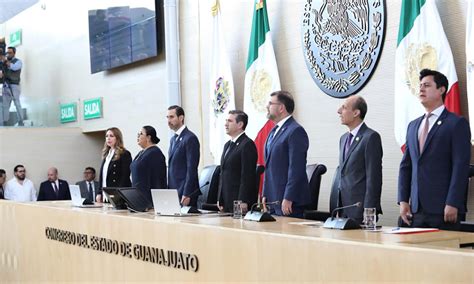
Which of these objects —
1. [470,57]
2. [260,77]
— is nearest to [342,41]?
[260,77]

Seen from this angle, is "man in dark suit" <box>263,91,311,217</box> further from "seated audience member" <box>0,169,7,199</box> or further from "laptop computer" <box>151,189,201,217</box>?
"seated audience member" <box>0,169,7,199</box>

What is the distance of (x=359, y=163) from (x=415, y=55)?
60.7 inches

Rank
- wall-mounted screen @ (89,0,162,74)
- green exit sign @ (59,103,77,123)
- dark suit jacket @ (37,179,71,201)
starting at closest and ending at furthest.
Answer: wall-mounted screen @ (89,0,162,74), dark suit jacket @ (37,179,71,201), green exit sign @ (59,103,77,123)

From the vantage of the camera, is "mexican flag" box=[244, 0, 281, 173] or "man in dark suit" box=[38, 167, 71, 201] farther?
"man in dark suit" box=[38, 167, 71, 201]

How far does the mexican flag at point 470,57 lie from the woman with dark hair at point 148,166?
2.46 metres

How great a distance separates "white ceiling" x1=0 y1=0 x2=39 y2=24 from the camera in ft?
43.9

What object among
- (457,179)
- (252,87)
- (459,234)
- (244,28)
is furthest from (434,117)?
(244,28)

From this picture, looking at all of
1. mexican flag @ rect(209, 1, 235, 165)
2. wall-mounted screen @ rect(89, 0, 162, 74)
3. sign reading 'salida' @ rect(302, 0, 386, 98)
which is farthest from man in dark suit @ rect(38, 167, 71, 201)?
sign reading 'salida' @ rect(302, 0, 386, 98)

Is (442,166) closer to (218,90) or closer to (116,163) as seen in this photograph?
(116,163)

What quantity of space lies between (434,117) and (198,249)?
59.8 inches

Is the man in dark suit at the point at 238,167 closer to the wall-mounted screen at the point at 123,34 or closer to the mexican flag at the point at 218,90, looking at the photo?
the mexican flag at the point at 218,90

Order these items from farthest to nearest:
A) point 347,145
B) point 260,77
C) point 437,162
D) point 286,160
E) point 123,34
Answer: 1. point 123,34
2. point 260,77
3. point 286,160
4. point 347,145
5. point 437,162

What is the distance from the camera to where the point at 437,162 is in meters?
4.09

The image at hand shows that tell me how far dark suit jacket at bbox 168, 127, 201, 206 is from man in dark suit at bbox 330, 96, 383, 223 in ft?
5.35
